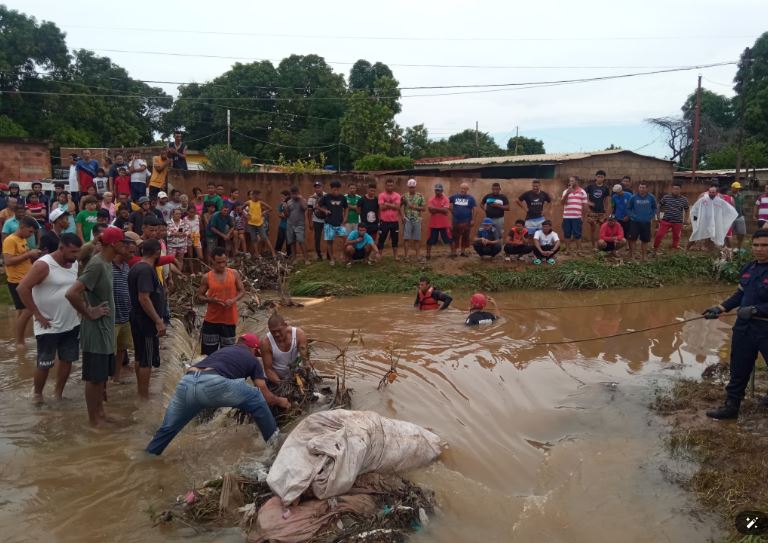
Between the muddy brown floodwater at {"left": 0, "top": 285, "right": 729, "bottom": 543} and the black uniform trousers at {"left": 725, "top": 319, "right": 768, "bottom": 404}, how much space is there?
0.85 metres

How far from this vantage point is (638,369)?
25.1 ft

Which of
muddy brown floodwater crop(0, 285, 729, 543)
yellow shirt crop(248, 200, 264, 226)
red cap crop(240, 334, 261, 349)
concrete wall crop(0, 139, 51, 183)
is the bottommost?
muddy brown floodwater crop(0, 285, 729, 543)

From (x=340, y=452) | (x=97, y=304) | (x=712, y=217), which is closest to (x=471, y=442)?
(x=340, y=452)

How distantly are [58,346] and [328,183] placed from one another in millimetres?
9911

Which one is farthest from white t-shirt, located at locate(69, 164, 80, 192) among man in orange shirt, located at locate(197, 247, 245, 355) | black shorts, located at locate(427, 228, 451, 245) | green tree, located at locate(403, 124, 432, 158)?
green tree, located at locate(403, 124, 432, 158)

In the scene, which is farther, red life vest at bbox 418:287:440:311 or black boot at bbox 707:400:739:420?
red life vest at bbox 418:287:440:311

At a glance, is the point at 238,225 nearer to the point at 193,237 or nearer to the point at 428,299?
the point at 193,237

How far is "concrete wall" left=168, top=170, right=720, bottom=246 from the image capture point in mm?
14336

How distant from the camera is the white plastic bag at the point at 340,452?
168 inches

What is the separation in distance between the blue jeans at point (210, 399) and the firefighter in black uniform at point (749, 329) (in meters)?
4.32

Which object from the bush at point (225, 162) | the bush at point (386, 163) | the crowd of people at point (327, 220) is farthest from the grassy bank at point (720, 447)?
the bush at point (386, 163)

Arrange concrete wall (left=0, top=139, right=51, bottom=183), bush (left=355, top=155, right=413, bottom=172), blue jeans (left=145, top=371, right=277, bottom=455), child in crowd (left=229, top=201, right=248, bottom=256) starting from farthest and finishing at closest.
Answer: bush (left=355, top=155, right=413, bottom=172) → concrete wall (left=0, top=139, right=51, bottom=183) → child in crowd (left=229, top=201, right=248, bottom=256) → blue jeans (left=145, top=371, right=277, bottom=455)

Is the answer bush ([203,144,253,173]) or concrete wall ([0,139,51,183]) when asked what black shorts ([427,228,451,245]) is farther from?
concrete wall ([0,139,51,183])

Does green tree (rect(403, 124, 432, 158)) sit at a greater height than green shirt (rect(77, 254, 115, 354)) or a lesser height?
greater
